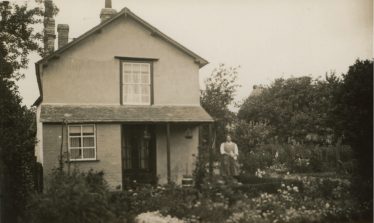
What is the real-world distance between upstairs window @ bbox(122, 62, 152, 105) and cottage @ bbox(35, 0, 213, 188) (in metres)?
0.04

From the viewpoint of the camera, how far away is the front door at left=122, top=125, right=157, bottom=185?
1992cm

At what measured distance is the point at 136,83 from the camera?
777 inches

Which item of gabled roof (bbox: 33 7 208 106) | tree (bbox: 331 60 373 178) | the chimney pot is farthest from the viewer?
the chimney pot

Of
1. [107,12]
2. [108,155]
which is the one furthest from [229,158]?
[107,12]

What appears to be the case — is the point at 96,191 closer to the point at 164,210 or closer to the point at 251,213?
the point at 164,210

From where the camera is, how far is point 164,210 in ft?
39.6

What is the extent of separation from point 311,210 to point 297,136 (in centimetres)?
2156

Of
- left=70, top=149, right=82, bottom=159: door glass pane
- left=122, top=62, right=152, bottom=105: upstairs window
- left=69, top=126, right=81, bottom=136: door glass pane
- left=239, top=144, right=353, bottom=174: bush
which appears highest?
left=122, top=62, right=152, bottom=105: upstairs window

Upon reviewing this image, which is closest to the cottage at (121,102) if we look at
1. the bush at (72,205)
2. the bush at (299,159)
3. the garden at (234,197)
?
the garden at (234,197)

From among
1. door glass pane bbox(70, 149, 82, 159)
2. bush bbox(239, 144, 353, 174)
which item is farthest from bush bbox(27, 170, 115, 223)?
bush bbox(239, 144, 353, 174)

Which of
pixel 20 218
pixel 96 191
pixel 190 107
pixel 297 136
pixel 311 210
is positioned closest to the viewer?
pixel 96 191

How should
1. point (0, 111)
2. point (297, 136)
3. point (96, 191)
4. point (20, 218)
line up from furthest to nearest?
point (297, 136) < point (20, 218) < point (0, 111) < point (96, 191)

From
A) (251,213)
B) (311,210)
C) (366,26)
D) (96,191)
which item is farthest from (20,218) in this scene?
(366,26)

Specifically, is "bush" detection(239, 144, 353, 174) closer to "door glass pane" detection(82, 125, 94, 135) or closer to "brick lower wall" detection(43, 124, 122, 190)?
"brick lower wall" detection(43, 124, 122, 190)
